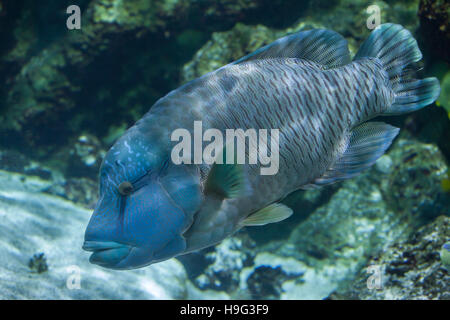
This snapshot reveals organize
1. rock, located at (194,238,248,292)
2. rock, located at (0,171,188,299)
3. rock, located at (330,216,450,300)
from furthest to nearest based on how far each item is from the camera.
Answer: rock, located at (194,238,248,292), rock, located at (0,171,188,299), rock, located at (330,216,450,300)

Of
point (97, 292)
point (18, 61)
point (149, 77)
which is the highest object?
point (18, 61)

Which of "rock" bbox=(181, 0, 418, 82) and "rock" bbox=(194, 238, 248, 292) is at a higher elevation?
"rock" bbox=(181, 0, 418, 82)

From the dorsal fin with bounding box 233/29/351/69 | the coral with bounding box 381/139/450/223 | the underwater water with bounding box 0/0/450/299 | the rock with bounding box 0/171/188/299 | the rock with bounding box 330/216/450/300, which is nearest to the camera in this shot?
the underwater water with bounding box 0/0/450/299

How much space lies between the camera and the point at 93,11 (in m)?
6.86

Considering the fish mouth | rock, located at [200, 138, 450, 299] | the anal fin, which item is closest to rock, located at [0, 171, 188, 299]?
rock, located at [200, 138, 450, 299]

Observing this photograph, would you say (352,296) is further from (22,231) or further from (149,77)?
(149,77)

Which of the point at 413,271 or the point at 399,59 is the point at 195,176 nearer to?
the point at 399,59

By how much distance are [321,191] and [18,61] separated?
8.09 metres

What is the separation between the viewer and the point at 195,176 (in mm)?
1609

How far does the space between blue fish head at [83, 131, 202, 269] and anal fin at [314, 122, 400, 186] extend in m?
0.87

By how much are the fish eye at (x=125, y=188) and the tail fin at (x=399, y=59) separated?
176 cm

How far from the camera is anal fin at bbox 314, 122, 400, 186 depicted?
199 cm

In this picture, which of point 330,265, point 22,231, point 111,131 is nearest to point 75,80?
point 111,131

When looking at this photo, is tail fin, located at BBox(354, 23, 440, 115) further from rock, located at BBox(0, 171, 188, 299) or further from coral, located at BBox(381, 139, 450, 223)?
rock, located at BBox(0, 171, 188, 299)
